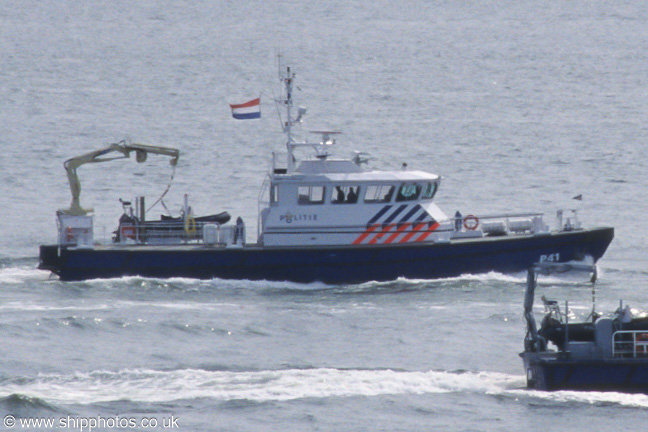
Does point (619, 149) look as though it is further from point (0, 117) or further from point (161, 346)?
point (161, 346)

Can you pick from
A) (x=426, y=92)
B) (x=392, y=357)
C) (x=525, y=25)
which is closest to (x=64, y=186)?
(x=392, y=357)

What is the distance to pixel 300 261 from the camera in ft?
110

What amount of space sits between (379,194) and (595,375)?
11.3 m

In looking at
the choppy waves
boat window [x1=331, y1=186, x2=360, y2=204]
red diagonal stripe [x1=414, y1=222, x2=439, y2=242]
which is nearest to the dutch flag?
boat window [x1=331, y1=186, x2=360, y2=204]

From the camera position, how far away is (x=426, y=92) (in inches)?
2953

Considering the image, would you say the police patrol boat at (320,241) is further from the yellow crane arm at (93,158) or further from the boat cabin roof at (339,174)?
the yellow crane arm at (93,158)

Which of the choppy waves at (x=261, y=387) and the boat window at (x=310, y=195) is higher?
the boat window at (x=310, y=195)

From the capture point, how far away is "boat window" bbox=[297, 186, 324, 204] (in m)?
33.8

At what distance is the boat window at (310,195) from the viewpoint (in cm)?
3375

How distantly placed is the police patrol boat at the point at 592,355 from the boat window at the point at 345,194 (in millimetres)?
10064

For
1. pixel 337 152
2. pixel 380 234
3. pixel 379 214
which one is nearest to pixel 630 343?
pixel 380 234

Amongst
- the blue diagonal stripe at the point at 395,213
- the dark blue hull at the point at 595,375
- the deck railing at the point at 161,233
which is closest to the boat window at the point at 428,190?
the blue diagonal stripe at the point at 395,213

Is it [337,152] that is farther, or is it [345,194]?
[337,152]

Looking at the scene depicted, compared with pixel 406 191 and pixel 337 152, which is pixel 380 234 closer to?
pixel 406 191
